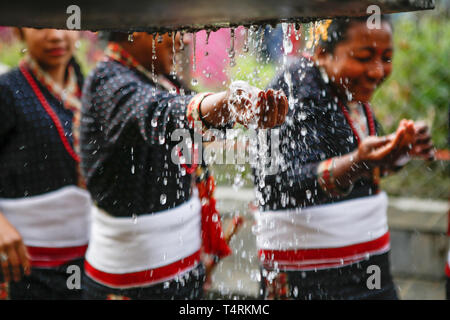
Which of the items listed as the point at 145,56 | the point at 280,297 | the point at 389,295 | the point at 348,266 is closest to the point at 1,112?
the point at 145,56

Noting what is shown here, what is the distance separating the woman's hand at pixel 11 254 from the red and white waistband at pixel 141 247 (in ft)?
0.98

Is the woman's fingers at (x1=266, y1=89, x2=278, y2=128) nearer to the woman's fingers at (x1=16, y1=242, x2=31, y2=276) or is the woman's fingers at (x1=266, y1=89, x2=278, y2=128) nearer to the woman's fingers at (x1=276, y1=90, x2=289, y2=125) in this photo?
the woman's fingers at (x1=276, y1=90, x2=289, y2=125)

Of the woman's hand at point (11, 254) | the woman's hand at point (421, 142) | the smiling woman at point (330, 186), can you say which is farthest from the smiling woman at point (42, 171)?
the woman's hand at point (421, 142)

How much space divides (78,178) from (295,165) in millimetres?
1007

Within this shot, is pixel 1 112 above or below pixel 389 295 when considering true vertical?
above

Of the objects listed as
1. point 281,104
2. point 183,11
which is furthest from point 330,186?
point 183,11

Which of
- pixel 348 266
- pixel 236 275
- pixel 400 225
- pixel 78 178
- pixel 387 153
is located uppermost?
pixel 387 153

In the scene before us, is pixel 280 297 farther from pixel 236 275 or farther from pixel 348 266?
pixel 236 275

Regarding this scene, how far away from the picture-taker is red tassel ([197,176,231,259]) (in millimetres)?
2229

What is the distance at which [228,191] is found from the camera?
459 cm

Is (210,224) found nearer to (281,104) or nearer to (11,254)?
(11,254)
